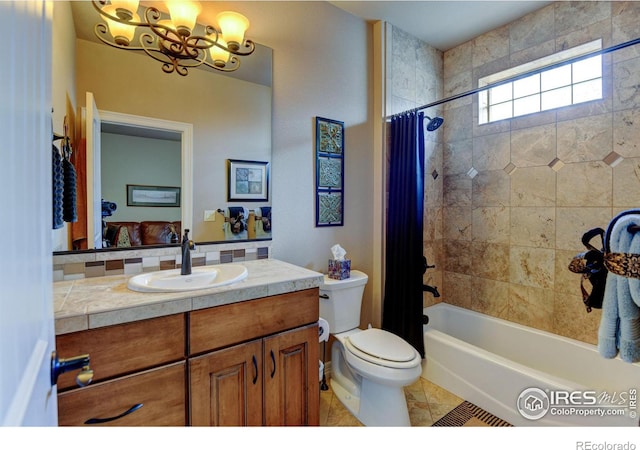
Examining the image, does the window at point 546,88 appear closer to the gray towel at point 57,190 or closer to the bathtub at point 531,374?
the bathtub at point 531,374

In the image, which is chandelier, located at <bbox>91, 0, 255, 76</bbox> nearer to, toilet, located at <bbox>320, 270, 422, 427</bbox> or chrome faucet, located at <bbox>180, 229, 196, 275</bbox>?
chrome faucet, located at <bbox>180, 229, 196, 275</bbox>

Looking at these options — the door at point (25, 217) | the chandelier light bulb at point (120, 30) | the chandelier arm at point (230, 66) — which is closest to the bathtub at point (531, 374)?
the door at point (25, 217)

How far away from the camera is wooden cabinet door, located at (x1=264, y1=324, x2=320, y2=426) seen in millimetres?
1284

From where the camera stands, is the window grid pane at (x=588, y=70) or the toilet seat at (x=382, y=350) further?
the window grid pane at (x=588, y=70)

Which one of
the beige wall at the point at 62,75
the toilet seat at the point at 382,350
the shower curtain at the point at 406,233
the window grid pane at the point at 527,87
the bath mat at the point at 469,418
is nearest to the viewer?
the beige wall at the point at 62,75

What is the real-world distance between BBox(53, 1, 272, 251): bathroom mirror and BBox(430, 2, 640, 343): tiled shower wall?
1.65 meters

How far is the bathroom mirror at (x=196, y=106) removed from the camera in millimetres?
1347

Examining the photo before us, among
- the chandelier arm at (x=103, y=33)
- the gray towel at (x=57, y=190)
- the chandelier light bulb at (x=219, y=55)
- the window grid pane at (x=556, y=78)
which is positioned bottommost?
the gray towel at (x=57, y=190)

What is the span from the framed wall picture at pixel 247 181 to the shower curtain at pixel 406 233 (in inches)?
39.5

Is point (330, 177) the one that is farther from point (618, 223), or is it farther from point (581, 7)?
point (581, 7)

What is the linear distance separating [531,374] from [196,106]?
2364mm

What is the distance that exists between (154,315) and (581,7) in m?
3.06

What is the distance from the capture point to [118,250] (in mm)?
1404

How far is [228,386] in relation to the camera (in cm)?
117
